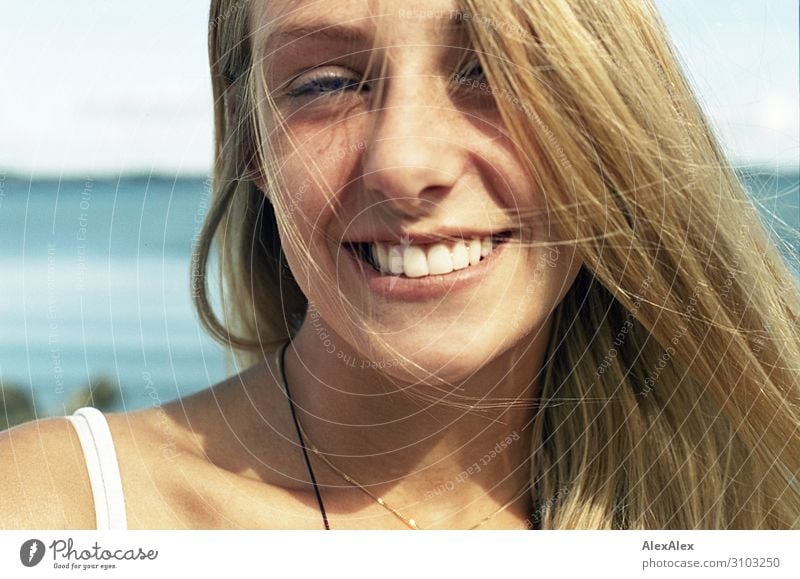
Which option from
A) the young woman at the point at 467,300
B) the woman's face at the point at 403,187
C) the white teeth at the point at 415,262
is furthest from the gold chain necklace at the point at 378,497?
the white teeth at the point at 415,262

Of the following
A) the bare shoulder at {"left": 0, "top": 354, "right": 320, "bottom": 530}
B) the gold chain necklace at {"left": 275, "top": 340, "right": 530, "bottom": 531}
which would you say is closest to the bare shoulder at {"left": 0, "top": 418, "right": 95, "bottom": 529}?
the bare shoulder at {"left": 0, "top": 354, "right": 320, "bottom": 530}

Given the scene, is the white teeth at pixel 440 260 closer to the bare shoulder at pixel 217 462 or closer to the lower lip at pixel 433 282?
the lower lip at pixel 433 282

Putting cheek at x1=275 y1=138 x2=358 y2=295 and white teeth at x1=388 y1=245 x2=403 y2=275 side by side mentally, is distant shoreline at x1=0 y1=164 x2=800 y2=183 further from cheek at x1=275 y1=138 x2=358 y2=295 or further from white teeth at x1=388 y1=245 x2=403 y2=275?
white teeth at x1=388 y1=245 x2=403 y2=275

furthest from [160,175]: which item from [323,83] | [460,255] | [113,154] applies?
[460,255]

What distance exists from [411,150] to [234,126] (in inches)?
10.4

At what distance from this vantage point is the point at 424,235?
2.84ft

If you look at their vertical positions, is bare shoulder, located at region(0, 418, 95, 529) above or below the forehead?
below

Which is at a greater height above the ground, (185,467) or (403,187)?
(403,187)

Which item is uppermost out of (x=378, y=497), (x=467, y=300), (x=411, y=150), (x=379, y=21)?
(x=379, y=21)

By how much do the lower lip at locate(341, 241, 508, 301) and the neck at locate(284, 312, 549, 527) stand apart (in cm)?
12

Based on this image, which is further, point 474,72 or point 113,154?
point 113,154

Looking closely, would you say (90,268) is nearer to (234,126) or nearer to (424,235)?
(234,126)

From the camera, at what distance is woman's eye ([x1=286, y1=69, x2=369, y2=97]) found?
86 centimetres
